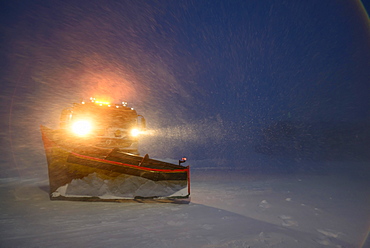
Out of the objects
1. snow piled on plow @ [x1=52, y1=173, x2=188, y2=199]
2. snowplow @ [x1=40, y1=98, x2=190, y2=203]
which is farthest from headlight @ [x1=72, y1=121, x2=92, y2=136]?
snow piled on plow @ [x1=52, y1=173, x2=188, y2=199]

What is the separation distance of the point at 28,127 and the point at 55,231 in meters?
42.9

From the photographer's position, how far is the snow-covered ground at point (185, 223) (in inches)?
102

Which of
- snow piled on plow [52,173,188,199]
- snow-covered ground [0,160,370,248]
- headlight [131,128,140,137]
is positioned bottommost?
snow-covered ground [0,160,370,248]

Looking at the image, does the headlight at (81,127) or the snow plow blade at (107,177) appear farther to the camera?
the headlight at (81,127)

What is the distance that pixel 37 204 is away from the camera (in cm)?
412

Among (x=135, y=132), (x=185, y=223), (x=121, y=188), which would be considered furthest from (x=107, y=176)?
(x=135, y=132)

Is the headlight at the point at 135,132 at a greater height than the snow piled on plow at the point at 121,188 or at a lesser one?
greater

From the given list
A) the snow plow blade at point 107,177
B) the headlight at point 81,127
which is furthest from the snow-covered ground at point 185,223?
the headlight at point 81,127

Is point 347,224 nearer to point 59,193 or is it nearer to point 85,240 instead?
Result: point 85,240

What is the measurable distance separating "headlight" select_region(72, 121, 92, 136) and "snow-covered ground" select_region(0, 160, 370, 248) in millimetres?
2051

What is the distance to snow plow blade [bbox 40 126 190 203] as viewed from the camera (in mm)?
4109

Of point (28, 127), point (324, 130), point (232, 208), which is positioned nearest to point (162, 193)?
point (232, 208)

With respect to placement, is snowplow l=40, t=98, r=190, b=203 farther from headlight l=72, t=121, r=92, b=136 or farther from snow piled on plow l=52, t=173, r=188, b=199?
headlight l=72, t=121, r=92, b=136

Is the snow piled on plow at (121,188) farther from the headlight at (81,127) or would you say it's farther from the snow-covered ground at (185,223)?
the headlight at (81,127)
